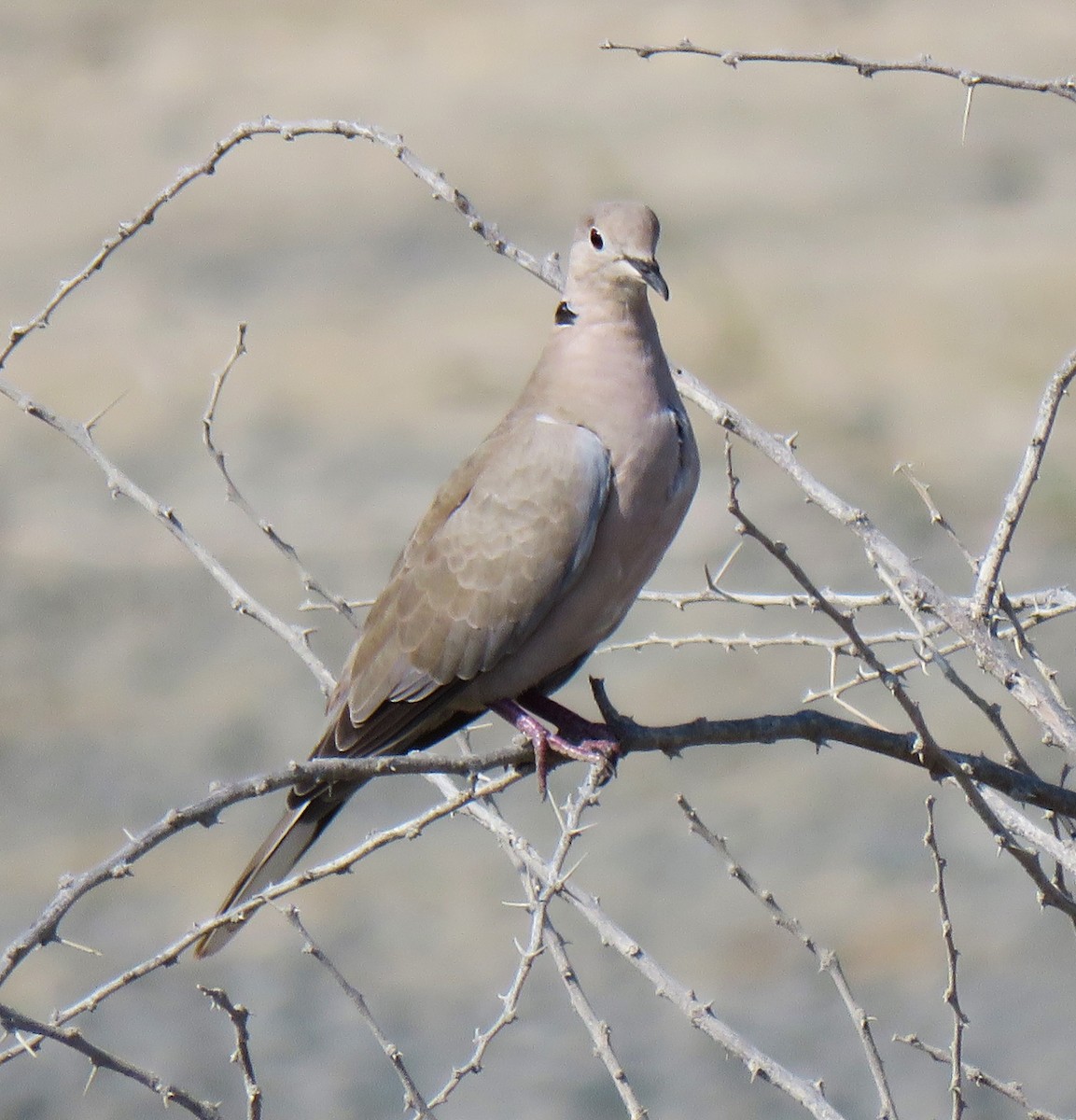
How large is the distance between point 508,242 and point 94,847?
18.4ft

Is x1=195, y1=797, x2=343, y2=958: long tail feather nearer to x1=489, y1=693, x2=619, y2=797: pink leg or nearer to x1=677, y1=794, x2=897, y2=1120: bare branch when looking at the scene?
x1=489, y1=693, x2=619, y2=797: pink leg

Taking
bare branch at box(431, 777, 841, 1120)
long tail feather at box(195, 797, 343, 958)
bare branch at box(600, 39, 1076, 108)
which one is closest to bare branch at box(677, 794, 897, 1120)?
bare branch at box(431, 777, 841, 1120)

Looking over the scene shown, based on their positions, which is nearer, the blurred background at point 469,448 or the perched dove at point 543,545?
the perched dove at point 543,545

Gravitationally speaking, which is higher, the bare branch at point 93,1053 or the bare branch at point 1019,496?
the bare branch at point 1019,496

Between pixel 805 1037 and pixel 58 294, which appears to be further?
pixel 805 1037

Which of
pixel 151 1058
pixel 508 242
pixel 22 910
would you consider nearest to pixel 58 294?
pixel 508 242

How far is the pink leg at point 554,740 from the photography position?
10.5ft

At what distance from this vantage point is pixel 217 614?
975 cm

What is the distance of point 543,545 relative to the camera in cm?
331

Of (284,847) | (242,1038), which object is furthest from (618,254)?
(242,1038)

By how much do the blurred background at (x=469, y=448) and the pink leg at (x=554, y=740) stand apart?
362 cm

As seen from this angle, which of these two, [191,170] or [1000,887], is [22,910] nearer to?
[1000,887]

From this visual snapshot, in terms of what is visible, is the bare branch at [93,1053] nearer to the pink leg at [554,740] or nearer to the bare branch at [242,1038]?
the bare branch at [242,1038]

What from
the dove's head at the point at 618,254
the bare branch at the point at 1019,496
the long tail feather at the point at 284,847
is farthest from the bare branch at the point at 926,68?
the long tail feather at the point at 284,847
